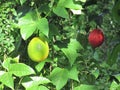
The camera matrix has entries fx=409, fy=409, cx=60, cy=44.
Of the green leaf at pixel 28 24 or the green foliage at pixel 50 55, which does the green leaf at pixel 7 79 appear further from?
the green leaf at pixel 28 24

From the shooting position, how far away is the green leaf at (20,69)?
50.3 inches

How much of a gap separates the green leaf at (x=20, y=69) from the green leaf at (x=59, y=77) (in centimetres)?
17

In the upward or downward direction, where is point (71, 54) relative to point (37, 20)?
downward

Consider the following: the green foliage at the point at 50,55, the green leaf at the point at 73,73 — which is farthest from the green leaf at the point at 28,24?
the green leaf at the point at 73,73

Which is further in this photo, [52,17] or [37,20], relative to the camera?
[52,17]

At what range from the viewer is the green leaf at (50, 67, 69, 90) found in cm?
142

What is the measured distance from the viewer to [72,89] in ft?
4.99

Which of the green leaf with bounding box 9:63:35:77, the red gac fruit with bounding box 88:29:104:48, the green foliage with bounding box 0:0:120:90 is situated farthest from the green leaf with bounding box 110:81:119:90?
the green leaf with bounding box 9:63:35:77

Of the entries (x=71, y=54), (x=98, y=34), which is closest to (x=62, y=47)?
(x=71, y=54)

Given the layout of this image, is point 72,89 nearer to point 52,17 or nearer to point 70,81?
point 70,81

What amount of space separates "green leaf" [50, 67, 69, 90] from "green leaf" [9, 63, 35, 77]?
0.56 ft

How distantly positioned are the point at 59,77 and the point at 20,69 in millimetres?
195

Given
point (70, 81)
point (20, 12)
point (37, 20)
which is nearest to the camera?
point (37, 20)

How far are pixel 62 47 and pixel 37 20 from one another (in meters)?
0.19
